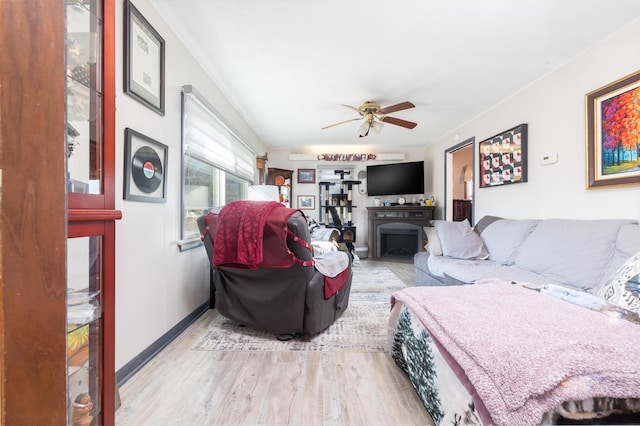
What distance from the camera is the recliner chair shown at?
5.81 ft

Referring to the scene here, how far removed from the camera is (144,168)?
1693 millimetres

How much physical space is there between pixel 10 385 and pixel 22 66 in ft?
1.72

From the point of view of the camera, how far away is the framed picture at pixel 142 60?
1.53 m

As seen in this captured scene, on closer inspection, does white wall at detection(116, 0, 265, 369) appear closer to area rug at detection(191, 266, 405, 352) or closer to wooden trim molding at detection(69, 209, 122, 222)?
area rug at detection(191, 266, 405, 352)

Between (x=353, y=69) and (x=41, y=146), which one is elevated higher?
(x=353, y=69)

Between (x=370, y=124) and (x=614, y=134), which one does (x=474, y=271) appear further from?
(x=370, y=124)

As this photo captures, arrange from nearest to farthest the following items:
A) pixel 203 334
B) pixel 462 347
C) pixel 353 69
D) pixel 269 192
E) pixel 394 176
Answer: pixel 462 347 < pixel 203 334 < pixel 353 69 < pixel 269 192 < pixel 394 176

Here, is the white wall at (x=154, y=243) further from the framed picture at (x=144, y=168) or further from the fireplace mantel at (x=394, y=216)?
the fireplace mantel at (x=394, y=216)

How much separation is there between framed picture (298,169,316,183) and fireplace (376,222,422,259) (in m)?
1.83

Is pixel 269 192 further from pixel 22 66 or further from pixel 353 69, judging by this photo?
pixel 22 66

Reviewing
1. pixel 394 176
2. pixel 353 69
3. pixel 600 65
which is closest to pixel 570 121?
pixel 600 65

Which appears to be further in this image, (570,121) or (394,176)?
(394,176)

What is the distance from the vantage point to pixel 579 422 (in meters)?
0.78

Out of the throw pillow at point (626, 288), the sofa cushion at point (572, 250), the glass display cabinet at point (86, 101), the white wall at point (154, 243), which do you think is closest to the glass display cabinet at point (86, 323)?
the glass display cabinet at point (86, 101)
